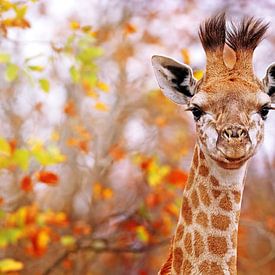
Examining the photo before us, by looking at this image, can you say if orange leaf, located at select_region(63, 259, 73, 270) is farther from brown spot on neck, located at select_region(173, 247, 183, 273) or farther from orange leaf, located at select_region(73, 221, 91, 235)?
brown spot on neck, located at select_region(173, 247, 183, 273)

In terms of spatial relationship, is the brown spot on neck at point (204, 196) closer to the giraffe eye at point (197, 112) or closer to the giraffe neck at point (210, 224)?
the giraffe neck at point (210, 224)

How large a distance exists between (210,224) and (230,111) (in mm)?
634

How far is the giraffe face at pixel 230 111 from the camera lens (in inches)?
138

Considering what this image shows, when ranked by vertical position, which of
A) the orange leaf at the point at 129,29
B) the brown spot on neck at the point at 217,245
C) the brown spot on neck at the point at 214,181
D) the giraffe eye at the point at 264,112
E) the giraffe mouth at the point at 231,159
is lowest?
the brown spot on neck at the point at 217,245

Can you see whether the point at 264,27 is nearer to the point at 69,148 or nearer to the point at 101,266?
the point at 69,148

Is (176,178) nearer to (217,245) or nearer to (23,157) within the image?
(23,157)

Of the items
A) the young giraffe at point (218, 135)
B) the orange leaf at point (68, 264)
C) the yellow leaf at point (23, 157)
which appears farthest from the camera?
the orange leaf at point (68, 264)

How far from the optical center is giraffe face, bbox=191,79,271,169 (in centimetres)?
349

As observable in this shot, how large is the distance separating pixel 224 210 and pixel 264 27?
105cm

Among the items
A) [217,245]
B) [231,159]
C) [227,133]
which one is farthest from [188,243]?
[227,133]

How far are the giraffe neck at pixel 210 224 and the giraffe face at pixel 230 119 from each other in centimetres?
15

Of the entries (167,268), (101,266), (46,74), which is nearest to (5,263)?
(167,268)

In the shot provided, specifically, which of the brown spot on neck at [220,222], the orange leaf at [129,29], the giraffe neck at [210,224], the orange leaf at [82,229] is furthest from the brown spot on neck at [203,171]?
the orange leaf at [82,229]

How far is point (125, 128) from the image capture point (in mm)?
11219
